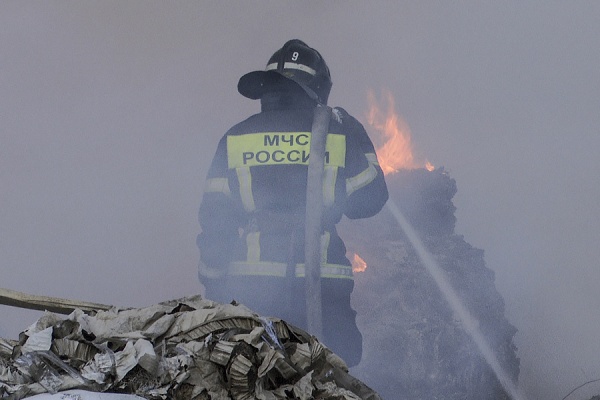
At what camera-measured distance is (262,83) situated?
4648 millimetres

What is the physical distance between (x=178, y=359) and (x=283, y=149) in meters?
2.57

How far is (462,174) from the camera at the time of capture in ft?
34.9

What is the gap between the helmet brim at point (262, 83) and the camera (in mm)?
4551

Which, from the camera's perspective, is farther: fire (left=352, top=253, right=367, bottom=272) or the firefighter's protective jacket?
fire (left=352, top=253, right=367, bottom=272)

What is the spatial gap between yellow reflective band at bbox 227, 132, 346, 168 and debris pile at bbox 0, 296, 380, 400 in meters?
2.31

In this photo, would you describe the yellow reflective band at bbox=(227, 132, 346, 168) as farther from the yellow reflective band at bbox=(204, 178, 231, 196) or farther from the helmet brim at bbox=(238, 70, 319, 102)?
the helmet brim at bbox=(238, 70, 319, 102)

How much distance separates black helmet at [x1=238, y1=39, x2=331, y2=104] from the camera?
15.2ft

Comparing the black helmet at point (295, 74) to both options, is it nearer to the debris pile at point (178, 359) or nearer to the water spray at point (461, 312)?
the debris pile at point (178, 359)

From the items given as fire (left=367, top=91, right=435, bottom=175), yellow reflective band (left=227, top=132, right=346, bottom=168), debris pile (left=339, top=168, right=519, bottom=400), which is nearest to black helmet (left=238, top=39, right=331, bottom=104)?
yellow reflective band (left=227, top=132, right=346, bottom=168)

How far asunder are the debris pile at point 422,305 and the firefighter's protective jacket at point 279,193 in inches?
89.7

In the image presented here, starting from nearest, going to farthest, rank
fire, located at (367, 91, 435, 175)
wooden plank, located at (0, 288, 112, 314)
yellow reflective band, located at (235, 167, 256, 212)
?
wooden plank, located at (0, 288, 112, 314) → yellow reflective band, located at (235, 167, 256, 212) → fire, located at (367, 91, 435, 175)

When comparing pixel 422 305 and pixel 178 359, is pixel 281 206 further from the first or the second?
pixel 422 305

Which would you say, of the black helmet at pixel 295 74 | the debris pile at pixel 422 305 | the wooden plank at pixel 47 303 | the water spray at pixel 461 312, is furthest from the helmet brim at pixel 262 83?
the water spray at pixel 461 312

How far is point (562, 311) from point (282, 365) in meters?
8.13
